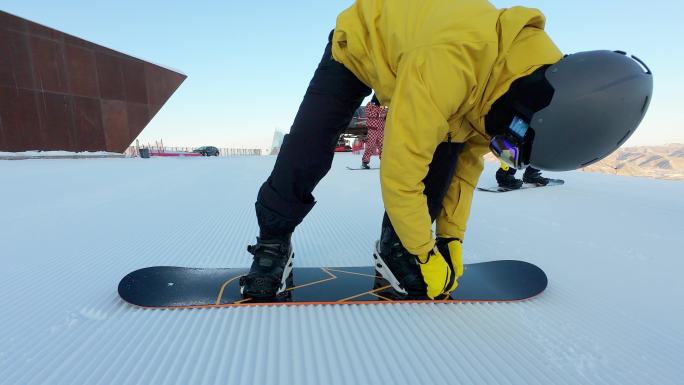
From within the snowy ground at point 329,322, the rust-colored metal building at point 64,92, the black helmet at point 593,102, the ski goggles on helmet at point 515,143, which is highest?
the rust-colored metal building at point 64,92

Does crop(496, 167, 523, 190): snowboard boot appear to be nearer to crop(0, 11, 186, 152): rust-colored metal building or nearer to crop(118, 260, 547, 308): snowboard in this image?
crop(118, 260, 547, 308): snowboard

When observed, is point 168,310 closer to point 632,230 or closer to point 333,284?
point 333,284

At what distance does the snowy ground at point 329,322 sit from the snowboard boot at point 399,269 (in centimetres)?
12

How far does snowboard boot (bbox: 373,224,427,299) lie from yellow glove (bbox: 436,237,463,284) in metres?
0.14

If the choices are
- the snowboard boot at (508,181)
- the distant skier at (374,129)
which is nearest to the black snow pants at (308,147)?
the snowboard boot at (508,181)

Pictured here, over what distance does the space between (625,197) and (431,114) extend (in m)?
2.98

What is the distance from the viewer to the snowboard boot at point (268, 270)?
992 mm

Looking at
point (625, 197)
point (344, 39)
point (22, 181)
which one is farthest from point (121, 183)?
point (625, 197)

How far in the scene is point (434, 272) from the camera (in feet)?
3.12

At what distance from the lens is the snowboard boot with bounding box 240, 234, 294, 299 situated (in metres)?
0.99

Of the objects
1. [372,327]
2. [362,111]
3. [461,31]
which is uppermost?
[362,111]

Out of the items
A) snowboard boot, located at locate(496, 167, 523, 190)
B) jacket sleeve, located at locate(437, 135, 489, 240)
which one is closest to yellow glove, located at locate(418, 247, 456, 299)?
jacket sleeve, located at locate(437, 135, 489, 240)

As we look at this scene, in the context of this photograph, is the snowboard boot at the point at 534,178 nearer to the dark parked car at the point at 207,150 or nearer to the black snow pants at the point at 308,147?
the black snow pants at the point at 308,147

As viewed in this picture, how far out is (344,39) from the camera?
37.6 inches
